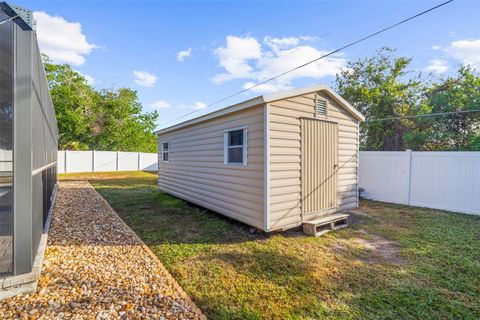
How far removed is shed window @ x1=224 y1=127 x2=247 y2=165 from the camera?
468cm

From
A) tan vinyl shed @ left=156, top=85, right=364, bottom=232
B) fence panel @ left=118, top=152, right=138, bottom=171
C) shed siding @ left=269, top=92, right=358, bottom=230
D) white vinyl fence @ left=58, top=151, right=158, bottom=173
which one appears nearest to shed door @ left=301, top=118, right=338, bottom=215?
tan vinyl shed @ left=156, top=85, right=364, bottom=232

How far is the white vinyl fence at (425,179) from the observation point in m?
5.77

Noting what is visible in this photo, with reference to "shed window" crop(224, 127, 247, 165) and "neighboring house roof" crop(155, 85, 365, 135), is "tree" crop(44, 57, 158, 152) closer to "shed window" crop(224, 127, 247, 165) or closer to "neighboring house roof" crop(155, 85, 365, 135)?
"neighboring house roof" crop(155, 85, 365, 135)

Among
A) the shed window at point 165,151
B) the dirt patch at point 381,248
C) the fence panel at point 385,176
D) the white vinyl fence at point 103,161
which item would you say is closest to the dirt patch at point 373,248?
the dirt patch at point 381,248

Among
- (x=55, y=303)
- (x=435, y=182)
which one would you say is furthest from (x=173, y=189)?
(x=435, y=182)

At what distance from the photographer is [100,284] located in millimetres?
2605

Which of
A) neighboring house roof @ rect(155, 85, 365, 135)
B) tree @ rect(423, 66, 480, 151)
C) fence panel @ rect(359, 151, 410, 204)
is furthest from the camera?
tree @ rect(423, 66, 480, 151)

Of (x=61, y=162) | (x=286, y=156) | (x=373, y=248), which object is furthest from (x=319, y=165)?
(x=61, y=162)

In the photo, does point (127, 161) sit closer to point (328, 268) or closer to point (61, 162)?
point (61, 162)

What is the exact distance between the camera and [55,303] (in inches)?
87.9

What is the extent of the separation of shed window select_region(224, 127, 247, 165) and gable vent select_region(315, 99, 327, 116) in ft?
5.53

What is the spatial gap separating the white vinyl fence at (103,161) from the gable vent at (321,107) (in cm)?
1826

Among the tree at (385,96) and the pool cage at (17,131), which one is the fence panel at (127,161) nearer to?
the tree at (385,96)

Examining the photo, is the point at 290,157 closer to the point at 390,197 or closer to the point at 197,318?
the point at 197,318
